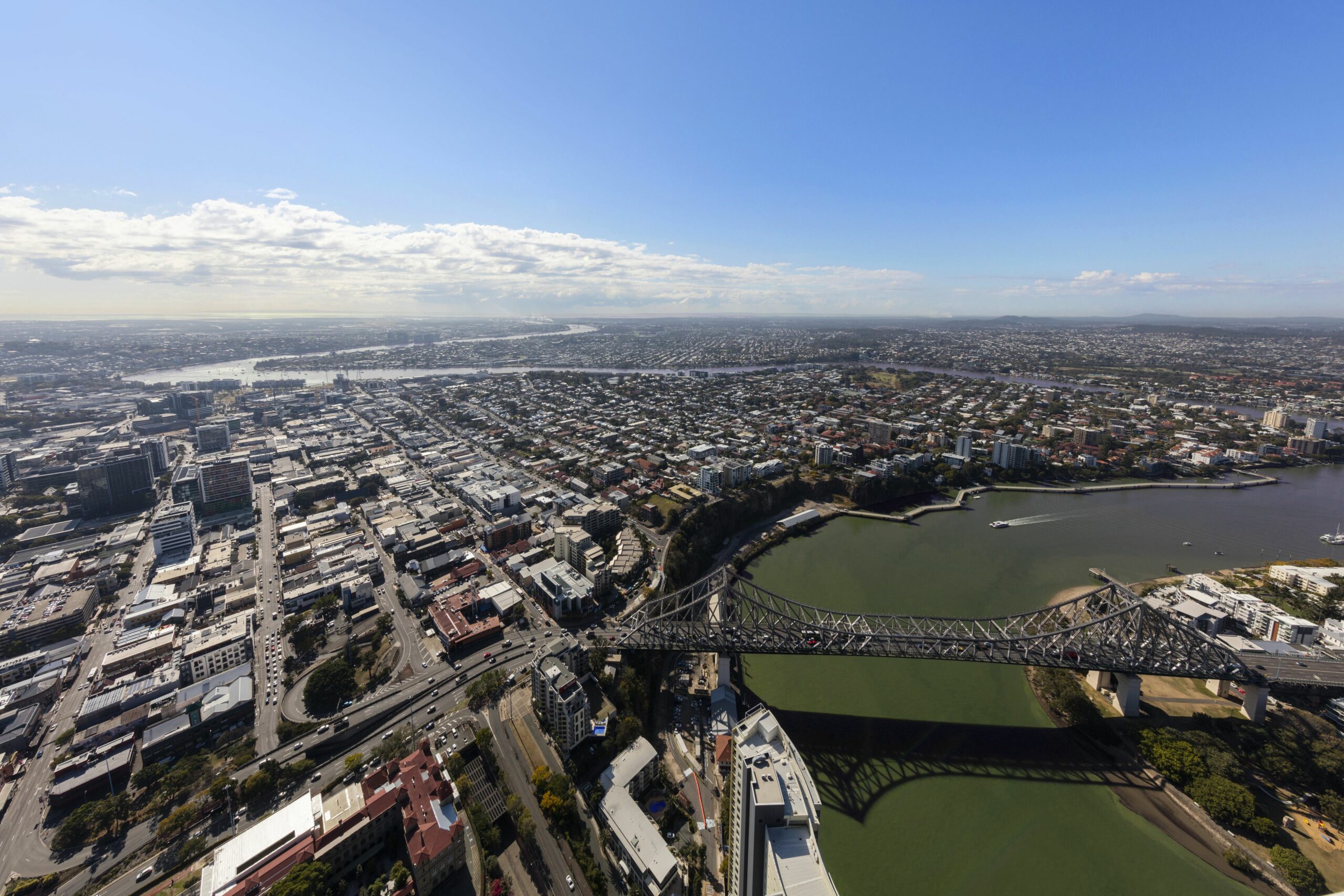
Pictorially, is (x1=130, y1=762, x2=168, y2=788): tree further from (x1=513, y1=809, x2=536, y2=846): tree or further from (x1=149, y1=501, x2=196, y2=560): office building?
(x1=149, y1=501, x2=196, y2=560): office building

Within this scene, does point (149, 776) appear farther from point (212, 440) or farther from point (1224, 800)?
point (212, 440)

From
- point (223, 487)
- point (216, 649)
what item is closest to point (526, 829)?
point (216, 649)

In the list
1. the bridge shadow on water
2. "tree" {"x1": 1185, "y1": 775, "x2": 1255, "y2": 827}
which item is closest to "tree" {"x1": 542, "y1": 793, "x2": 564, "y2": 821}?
the bridge shadow on water

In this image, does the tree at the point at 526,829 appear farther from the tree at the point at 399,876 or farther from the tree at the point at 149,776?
the tree at the point at 149,776

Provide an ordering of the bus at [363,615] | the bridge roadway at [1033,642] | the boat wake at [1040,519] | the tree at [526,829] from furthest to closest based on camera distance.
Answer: the boat wake at [1040,519] → the bus at [363,615] → the bridge roadway at [1033,642] → the tree at [526,829]

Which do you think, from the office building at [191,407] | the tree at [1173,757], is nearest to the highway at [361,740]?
the tree at [1173,757]

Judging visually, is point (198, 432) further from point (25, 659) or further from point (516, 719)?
point (516, 719)

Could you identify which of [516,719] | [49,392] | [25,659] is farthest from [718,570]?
[49,392]
